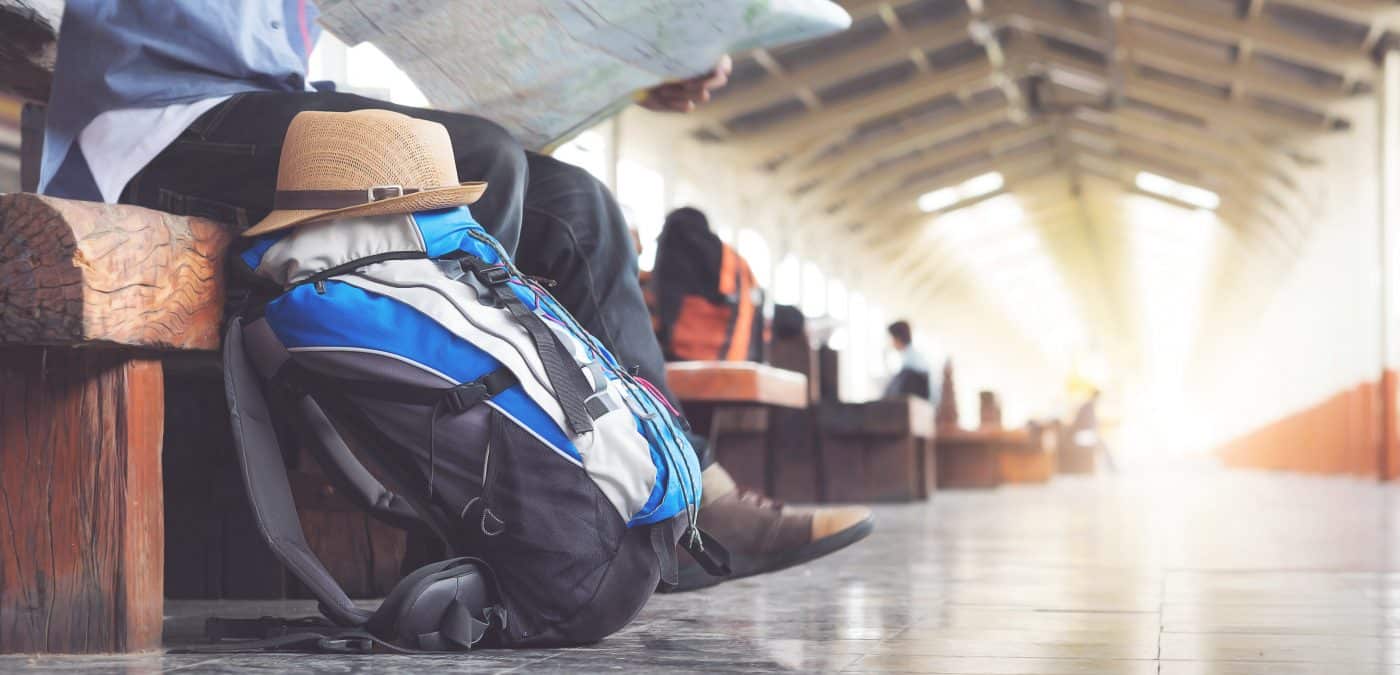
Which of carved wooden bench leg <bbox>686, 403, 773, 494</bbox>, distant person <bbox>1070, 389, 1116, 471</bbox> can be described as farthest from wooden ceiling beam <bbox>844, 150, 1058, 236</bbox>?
carved wooden bench leg <bbox>686, 403, 773, 494</bbox>

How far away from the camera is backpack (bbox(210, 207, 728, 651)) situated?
1.59m

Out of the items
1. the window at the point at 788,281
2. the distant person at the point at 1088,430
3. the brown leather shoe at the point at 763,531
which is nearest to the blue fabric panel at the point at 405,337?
the brown leather shoe at the point at 763,531

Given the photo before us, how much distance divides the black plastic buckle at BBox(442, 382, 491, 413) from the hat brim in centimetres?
20

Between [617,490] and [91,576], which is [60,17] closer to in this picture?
[91,576]

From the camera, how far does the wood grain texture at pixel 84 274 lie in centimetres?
148

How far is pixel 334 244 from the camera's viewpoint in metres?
1.63

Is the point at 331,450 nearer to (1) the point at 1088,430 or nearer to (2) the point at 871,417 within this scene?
(2) the point at 871,417

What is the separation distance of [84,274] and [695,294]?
3.06 meters

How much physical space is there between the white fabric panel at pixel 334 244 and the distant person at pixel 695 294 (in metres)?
2.78

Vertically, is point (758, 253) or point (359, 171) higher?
point (758, 253)

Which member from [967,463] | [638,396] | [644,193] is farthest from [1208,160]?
[638,396]

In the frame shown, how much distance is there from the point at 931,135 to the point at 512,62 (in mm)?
14318

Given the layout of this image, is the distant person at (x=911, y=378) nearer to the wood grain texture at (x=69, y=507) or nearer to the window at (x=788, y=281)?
the window at (x=788, y=281)

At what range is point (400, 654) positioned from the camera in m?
1.57
